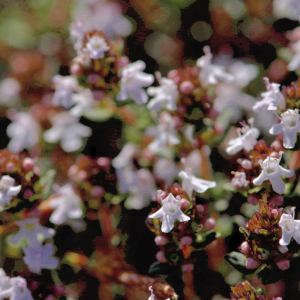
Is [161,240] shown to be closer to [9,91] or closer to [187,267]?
[187,267]

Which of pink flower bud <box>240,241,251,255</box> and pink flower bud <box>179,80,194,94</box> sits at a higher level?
pink flower bud <box>179,80,194,94</box>

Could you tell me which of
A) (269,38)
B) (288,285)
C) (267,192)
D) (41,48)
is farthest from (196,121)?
(41,48)

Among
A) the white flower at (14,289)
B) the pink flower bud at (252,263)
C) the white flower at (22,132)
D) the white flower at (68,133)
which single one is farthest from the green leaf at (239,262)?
the white flower at (22,132)

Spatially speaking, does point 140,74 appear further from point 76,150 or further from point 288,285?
point 288,285

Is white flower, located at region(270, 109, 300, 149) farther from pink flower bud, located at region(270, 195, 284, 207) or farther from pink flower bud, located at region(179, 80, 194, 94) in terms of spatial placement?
pink flower bud, located at region(179, 80, 194, 94)

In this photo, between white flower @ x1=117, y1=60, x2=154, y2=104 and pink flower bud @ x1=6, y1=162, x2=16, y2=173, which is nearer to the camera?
pink flower bud @ x1=6, y1=162, x2=16, y2=173

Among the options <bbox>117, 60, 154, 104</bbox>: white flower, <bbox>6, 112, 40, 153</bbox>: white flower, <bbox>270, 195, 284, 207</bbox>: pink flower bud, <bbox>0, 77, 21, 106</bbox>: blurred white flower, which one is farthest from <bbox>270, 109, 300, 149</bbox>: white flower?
<bbox>0, 77, 21, 106</bbox>: blurred white flower

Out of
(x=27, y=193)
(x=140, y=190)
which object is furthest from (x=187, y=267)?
(x=27, y=193)
